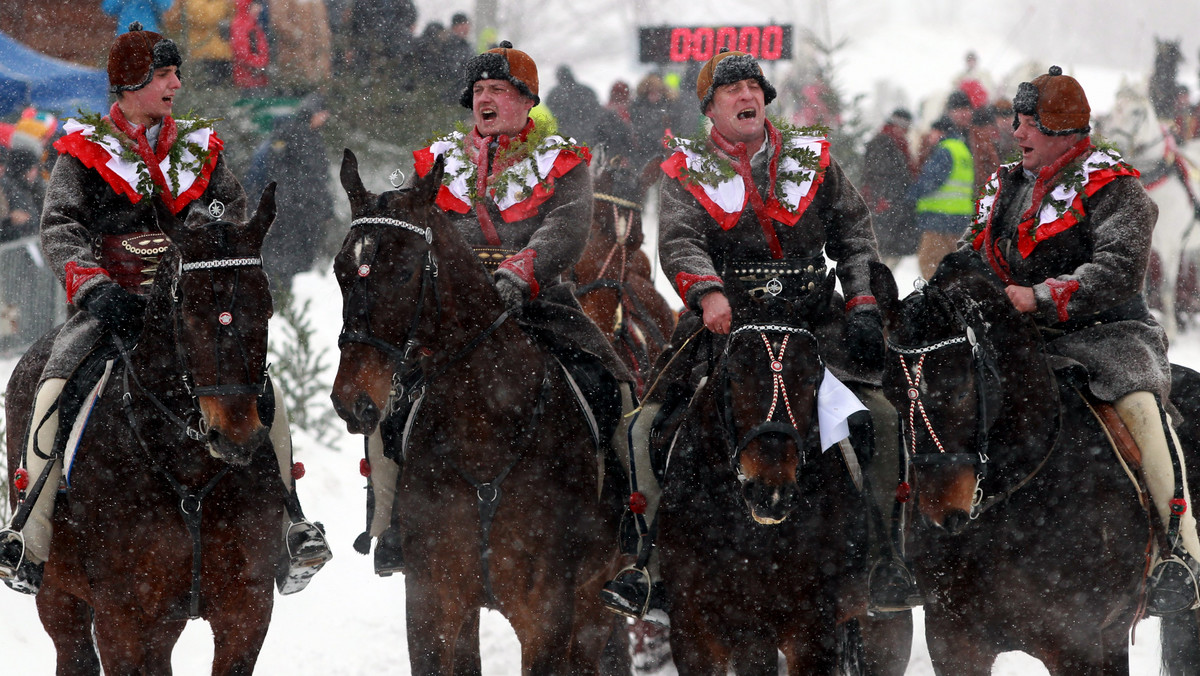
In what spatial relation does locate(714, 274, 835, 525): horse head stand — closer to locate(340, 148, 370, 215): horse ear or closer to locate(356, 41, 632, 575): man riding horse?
locate(356, 41, 632, 575): man riding horse

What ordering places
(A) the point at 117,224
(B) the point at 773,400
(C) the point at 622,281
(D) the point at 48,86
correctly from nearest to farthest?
(B) the point at 773,400 → (A) the point at 117,224 → (C) the point at 622,281 → (D) the point at 48,86

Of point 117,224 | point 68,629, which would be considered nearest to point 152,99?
point 117,224

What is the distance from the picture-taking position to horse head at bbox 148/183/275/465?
4.38 m

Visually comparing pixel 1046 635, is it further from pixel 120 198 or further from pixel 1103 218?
pixel 120 198

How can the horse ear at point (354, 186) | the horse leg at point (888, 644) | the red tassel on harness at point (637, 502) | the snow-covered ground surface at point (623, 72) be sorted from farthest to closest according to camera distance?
the snow-covered ground surface at point (623, 72), the horse leg at point (888, 644), the red tassel on harness at point (637, 502), the horse ear at point (354, 186)

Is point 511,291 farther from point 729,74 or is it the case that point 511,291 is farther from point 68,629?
point 68,629

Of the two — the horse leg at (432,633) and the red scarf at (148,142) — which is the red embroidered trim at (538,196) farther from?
the horse leg at (432,633)

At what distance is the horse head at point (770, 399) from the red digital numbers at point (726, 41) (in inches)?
279

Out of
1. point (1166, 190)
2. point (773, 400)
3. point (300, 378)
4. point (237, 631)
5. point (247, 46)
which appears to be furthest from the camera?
point (1166, 190)

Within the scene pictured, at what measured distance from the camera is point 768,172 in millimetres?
5250

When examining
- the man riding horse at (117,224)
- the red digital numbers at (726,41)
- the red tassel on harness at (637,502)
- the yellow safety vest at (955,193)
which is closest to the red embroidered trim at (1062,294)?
the red tassel on harness at (637,502)

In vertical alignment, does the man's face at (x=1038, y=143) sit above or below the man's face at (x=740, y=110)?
below

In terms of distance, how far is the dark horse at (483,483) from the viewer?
4.93m

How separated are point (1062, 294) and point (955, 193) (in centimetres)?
1083
